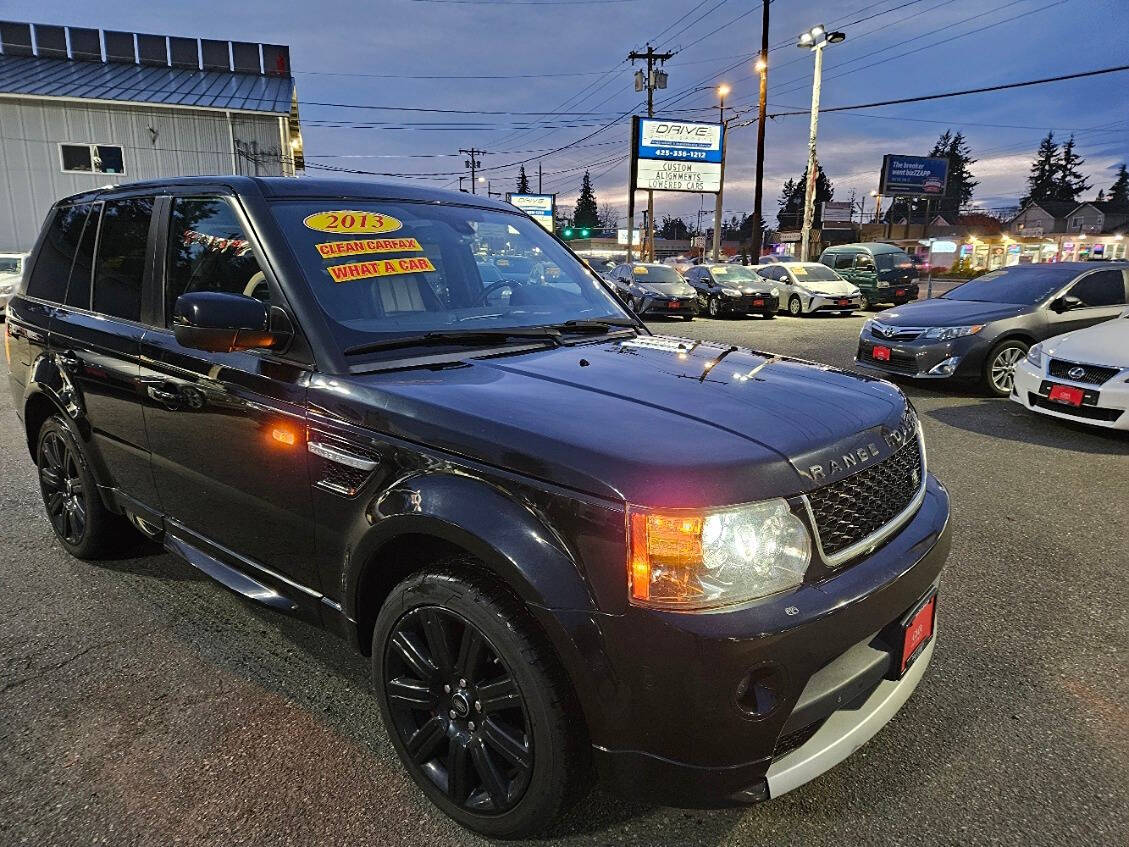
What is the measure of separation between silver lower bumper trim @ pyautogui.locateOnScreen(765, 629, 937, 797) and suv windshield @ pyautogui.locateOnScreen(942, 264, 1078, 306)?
8334 millimetres

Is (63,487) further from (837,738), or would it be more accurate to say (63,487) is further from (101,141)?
(101,141)

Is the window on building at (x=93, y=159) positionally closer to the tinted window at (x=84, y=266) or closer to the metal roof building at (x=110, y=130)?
the metal roof building at (x=110, y=130)

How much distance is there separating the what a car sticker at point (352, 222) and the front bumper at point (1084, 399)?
6276 mm

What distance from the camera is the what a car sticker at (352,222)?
2633 mm

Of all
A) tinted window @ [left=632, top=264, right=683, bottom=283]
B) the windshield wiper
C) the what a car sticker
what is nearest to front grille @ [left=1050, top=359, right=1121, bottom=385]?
the windshield wiper

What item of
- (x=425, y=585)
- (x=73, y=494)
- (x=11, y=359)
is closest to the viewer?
(x=425, y=585)

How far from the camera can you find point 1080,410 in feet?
21.2

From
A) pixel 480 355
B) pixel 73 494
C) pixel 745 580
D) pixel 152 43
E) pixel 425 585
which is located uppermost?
pixel 152 43

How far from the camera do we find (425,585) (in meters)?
2.01

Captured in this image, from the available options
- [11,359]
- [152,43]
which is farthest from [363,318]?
[152,43]

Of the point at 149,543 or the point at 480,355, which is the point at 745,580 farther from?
the point at 149,543

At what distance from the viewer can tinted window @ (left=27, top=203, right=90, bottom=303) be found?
369 centimetres

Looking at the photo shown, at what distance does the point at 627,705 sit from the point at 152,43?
34761 millimetres

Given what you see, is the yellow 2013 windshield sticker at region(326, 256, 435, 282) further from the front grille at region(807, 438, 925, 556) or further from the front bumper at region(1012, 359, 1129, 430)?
the front bumper at region(1012, 359, 1129, 430)
